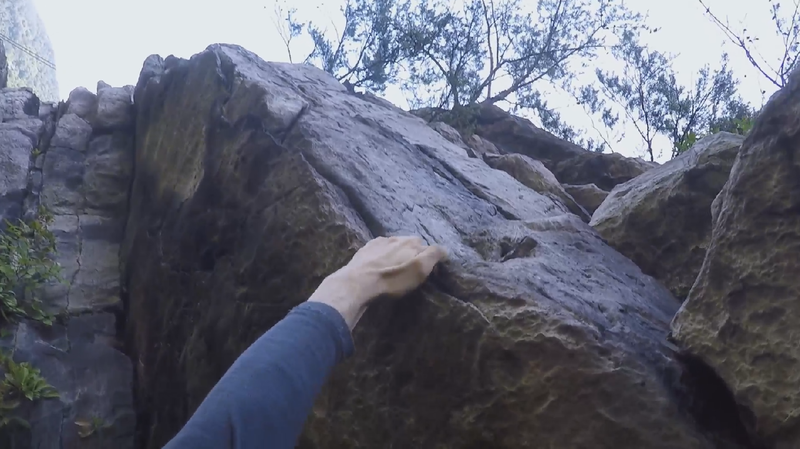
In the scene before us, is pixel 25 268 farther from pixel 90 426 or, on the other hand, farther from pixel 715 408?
pixel 715 408

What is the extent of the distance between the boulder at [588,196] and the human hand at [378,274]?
354 centimetres

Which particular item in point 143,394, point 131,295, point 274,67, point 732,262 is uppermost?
point 274,67

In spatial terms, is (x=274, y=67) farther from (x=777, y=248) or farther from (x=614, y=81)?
(x=614, y=81)

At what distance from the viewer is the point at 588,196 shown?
240 inches

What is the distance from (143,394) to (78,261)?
4.26 ft

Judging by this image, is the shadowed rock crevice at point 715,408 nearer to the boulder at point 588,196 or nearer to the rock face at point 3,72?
the boulder at point 588,196

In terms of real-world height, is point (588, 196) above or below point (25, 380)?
above

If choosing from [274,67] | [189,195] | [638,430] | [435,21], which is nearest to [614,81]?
[435,21]

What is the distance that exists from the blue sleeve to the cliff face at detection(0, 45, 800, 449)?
2.71ft

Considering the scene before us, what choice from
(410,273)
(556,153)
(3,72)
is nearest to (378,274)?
(410,273)

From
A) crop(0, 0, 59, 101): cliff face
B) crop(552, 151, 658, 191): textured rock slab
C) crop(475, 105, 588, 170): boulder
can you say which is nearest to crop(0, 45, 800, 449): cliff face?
crop(552, 151, 658, 191): textured rock slab

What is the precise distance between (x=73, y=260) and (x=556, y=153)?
21.5 ft

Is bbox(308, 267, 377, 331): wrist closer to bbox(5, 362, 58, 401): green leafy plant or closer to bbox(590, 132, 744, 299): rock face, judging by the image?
bbox(590, 132, 744, 299): rock face

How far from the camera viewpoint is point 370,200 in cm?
314
